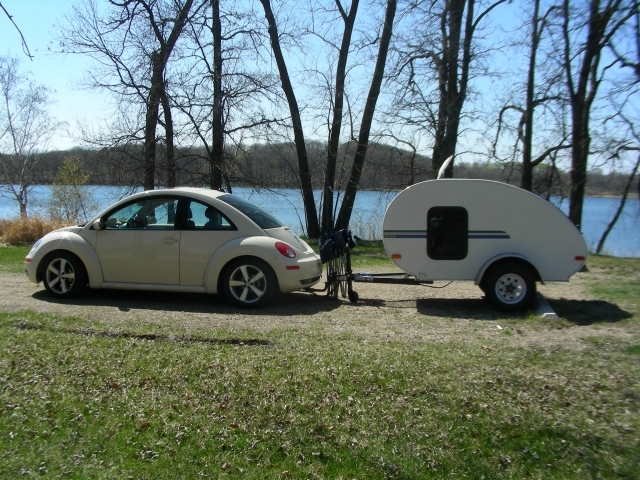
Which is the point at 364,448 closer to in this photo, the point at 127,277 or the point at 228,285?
A: the point at 228,285

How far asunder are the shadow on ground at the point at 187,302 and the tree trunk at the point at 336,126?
36.1ft

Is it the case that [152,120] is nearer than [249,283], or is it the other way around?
[249,283]

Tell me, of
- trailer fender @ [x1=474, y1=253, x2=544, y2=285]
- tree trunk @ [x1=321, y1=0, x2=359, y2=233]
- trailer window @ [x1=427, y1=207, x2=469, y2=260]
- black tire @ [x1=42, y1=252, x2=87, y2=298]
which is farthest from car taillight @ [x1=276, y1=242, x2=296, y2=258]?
tree trunk @ [x1=321, y1=0, x2=359, y2=233]

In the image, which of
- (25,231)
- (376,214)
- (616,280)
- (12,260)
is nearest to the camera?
(616,280)

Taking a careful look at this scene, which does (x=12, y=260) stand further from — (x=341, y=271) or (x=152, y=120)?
(x=341, y=271)

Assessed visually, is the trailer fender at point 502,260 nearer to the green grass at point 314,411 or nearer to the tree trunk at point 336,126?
the green grass at point 314,411

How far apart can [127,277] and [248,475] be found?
18.9 ft

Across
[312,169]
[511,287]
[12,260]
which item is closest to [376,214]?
[312,169]

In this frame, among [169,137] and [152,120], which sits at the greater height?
[152,120]

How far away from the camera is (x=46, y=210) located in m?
24.0

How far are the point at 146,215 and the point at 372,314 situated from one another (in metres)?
3.79

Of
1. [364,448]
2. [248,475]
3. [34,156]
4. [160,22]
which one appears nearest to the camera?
[248,475]

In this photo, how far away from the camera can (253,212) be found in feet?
30.4

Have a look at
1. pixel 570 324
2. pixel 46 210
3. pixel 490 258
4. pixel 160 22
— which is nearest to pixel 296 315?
pixel 490 258
